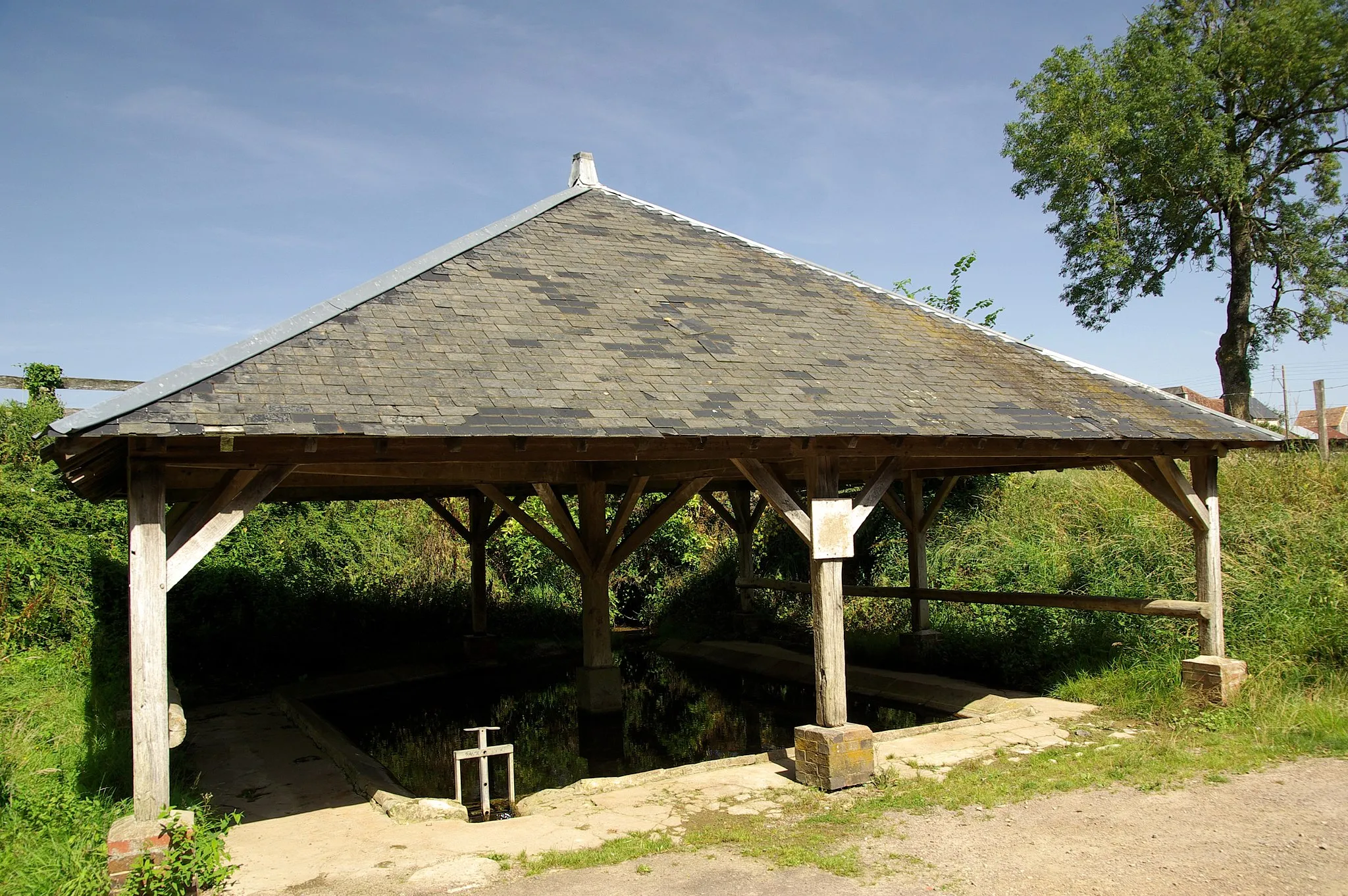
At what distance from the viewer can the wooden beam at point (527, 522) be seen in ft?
29.2

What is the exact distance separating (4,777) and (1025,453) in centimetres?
742

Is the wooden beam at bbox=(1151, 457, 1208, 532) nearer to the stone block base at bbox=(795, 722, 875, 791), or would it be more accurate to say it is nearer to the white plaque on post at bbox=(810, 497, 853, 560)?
the white plaque on post at bbox=(810, 497, 853, 560)

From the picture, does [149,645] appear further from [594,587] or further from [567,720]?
[567,720]

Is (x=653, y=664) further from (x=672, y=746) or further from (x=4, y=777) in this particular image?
(x=4, y=777)

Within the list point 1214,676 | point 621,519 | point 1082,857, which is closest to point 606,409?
point 1082,857

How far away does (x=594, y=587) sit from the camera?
10.0 metres

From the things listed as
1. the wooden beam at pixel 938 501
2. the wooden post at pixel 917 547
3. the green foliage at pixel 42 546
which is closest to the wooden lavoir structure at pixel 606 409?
the wooden beam at pixel 938 501

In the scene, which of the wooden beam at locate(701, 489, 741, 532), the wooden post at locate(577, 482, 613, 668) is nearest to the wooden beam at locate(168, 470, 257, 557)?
the wooden post at locate(577, 482, 613, 668)

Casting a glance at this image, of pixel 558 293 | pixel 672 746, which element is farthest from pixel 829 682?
pixel 558 293

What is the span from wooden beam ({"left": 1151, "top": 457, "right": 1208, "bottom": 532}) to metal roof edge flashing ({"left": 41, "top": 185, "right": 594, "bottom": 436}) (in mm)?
6026

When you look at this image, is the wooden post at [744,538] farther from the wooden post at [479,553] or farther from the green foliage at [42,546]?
the green foliage at [42,546]

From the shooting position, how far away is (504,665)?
45.5 ft

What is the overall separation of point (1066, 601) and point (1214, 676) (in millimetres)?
1502

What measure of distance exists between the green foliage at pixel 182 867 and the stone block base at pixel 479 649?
9.27 meters
